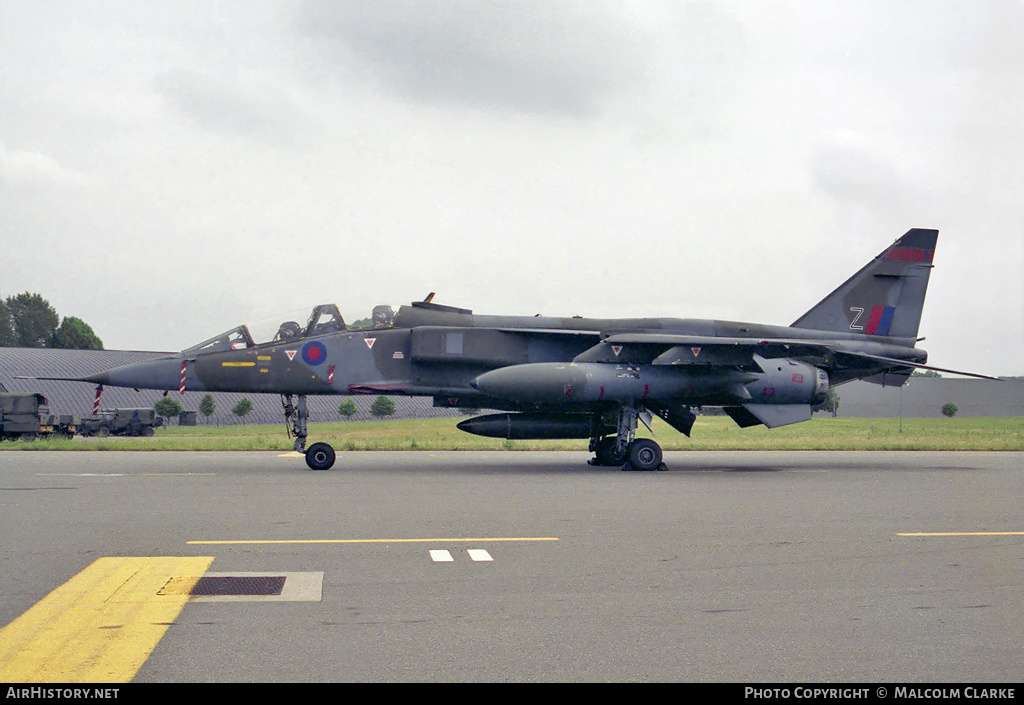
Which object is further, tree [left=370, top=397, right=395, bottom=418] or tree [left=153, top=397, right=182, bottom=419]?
tree [left=370, top=397, right=395, bottom=418]

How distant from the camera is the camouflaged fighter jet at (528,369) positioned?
16.9 meters

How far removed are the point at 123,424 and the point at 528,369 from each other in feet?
115

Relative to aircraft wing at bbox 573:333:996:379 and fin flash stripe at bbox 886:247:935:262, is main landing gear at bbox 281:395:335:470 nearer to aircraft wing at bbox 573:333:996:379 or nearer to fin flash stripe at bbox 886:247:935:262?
A: aircraft wing at bbox 573:333:996:379

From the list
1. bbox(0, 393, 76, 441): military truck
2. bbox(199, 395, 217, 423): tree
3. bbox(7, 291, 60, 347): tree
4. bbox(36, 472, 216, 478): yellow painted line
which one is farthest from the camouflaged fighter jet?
bbox(7, 291, 60, 347): tree

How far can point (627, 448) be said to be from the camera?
58.0ft

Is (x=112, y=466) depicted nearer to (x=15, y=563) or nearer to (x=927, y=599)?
(x=15, y=563)

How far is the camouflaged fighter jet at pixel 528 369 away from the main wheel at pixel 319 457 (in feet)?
0.06

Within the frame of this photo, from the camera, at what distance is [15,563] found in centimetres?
664

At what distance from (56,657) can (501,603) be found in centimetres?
240

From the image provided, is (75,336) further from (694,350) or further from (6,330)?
(694,350)

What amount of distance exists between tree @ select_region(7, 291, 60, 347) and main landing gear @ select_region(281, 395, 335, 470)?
377 feet

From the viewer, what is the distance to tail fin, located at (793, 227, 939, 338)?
20.5m

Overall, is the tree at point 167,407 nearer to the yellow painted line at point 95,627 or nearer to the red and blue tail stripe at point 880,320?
the red and blue tail stripe at point 880,320
